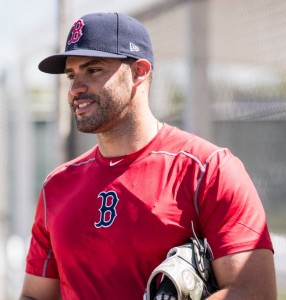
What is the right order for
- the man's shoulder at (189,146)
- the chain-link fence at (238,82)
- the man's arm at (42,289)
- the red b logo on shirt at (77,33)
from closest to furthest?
the man's shoulder at (189,146)
the red b logo on shirt at (77,33)
the man's arm at (42,289)
the chain-link fence at (238,82)

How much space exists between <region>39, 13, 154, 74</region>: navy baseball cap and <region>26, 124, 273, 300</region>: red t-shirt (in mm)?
347

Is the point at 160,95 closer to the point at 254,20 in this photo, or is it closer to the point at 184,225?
the point at 254,20

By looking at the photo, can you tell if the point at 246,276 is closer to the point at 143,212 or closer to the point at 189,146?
the point at 143,212

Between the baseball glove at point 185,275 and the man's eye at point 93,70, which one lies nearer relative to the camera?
the baseball glove at point 185,275

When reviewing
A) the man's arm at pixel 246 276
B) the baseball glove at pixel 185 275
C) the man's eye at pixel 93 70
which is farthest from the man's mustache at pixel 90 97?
the man's arm at pixel 246 276

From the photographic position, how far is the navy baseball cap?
3385 millimetres

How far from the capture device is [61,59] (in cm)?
357

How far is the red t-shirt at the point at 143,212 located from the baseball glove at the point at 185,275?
5 centimetres

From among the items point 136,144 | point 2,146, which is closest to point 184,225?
point 136,144

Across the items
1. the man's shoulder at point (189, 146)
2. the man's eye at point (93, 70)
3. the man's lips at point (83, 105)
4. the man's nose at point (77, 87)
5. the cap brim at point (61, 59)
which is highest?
the cap brim at point (61, 59)

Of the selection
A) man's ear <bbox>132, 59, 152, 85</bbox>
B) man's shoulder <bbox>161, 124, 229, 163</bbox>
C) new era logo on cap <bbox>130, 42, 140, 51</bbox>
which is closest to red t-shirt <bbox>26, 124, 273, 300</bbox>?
man's shoulder <bbox>161, 124, 229, 163</bbox>

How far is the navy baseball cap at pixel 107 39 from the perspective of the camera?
3385 mm

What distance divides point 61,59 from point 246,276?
3.99 ft

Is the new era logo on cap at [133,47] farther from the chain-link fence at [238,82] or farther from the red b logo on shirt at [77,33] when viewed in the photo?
the chain-link fence at [238,82]
